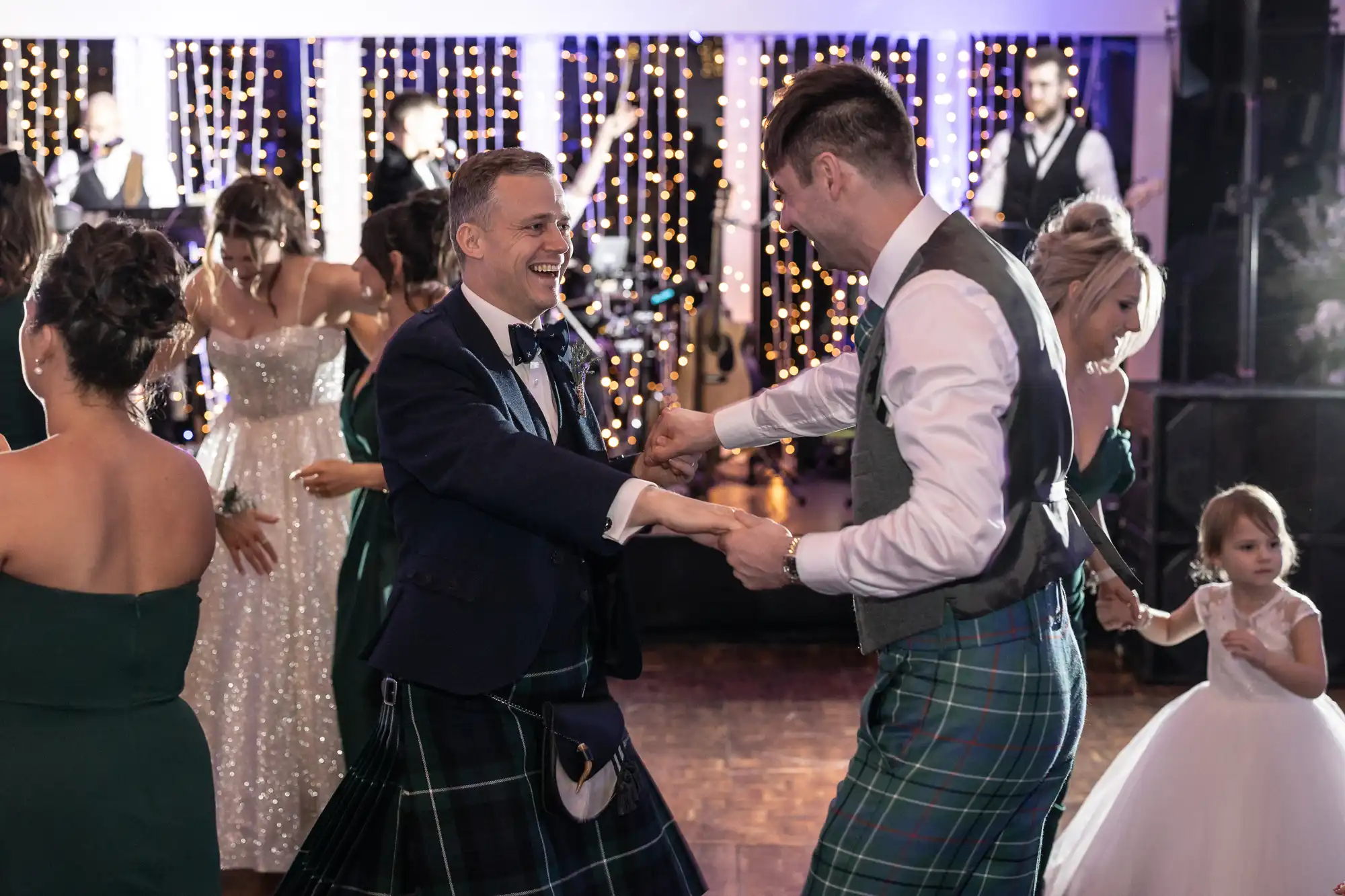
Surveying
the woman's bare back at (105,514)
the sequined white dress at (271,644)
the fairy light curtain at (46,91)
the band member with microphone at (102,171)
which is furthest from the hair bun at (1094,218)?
the fairy light curtain at (46,91)

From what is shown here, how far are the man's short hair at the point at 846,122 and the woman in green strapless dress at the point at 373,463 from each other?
1.65 metres

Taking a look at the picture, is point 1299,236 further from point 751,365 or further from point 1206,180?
point 751,365

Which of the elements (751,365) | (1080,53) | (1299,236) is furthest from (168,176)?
(1299,236)

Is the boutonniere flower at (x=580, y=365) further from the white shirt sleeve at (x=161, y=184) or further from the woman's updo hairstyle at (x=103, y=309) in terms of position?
the white shirt sleeve at (x=161, y=184)

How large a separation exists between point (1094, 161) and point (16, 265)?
578cm

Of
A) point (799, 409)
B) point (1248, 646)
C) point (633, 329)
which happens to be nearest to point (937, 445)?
point (799, 409)

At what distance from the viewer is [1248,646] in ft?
10.3

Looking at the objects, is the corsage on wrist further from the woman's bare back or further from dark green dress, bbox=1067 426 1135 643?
dark green dress, bbox=1067 426 1135 643

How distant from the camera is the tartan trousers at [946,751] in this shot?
185cm

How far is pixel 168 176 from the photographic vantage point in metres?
8.69

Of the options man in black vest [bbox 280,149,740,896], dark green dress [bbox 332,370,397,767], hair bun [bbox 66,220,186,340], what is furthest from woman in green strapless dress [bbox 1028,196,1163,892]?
hair bun [bbox 66,220,186,340]

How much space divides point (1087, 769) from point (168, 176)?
643 cm

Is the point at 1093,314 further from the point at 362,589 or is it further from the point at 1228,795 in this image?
the point at 362,589

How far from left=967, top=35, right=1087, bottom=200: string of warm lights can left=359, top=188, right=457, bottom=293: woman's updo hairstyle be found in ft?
18.4
